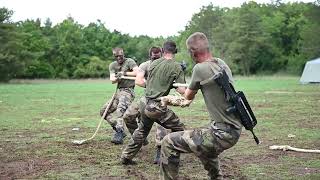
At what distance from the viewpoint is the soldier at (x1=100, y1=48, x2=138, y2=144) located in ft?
38.3

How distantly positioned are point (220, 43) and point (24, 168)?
88.9 meters

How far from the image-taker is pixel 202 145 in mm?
6695

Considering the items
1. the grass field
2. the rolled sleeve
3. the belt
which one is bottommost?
the grass field

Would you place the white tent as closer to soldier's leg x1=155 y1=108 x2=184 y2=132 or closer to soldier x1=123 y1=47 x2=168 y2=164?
soldier x1=123 y1=47 x2=168 y2=164

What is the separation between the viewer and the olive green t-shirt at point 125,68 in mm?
11766

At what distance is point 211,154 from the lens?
682cm

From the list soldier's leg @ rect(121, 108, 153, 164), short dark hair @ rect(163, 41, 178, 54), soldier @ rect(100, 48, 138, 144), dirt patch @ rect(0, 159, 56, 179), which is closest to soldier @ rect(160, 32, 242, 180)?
short dark hair @ rect(163, 41, 178, 54)

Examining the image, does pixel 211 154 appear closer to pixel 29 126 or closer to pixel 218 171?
pixel 218 171

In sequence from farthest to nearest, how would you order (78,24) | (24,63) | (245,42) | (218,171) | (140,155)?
(78,24) → (245,42) → (24,63) → (140,155) → (218,171)

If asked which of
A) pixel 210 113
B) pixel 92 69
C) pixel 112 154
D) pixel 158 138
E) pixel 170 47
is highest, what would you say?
pixel 170 47

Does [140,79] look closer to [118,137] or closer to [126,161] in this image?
[126,161]

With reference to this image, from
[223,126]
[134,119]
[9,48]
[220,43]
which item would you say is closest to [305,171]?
[223,126]

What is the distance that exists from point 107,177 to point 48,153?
8.99 feet

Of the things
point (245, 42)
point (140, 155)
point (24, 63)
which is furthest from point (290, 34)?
point (140, 155)
